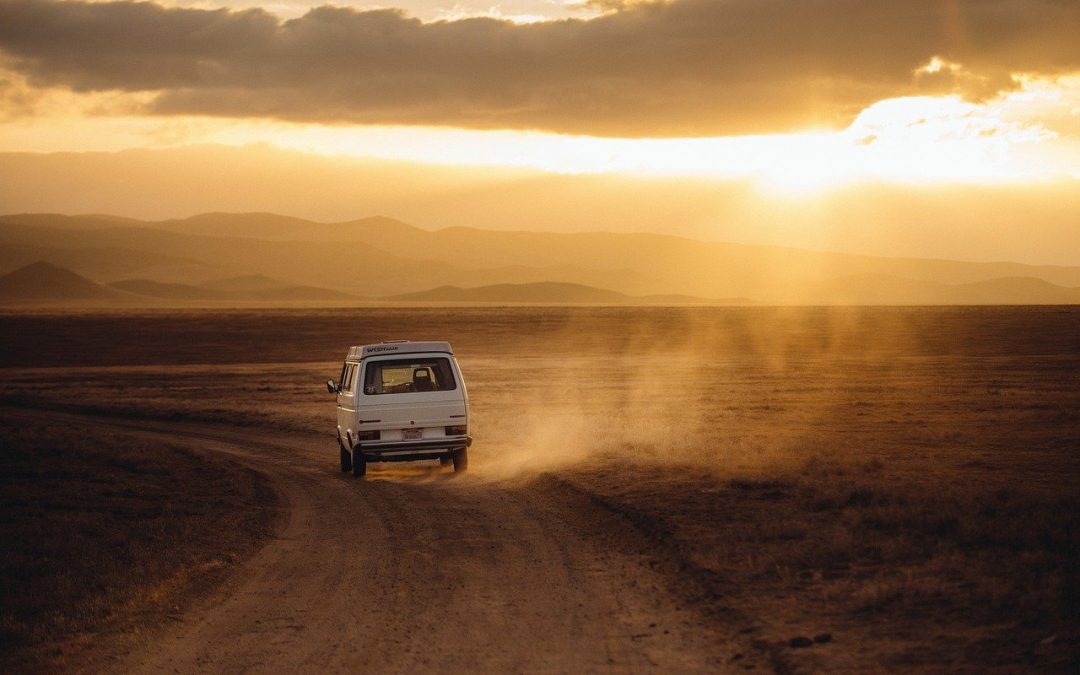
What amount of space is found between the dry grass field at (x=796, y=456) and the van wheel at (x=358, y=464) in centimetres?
189

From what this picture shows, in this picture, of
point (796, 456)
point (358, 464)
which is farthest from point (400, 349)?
point (796, 456)

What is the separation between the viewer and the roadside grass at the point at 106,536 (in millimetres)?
9836

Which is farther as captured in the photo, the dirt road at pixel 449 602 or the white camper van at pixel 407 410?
the white camper van at pixel 407 410

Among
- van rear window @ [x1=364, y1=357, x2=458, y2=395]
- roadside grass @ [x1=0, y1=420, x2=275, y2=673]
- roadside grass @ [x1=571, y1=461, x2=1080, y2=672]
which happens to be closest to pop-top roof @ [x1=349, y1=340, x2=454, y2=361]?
van rear window @ [x1=364, y1=357, x2=458, y2=395]

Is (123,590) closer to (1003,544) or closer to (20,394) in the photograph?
(1003,544)

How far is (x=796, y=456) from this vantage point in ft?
65.9

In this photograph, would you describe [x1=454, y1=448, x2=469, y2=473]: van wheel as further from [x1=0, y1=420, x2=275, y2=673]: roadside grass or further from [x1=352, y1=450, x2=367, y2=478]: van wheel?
[x1=0, y1=420, x2=275, y2=673]: roadside grass

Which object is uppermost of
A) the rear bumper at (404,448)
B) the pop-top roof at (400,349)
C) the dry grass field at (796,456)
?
the pop-top roof at (400,349)

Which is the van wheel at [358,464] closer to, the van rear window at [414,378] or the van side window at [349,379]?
the van rear window at [414,378]

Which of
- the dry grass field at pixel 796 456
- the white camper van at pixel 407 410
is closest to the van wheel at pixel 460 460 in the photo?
the white camper van at pixel 407 410

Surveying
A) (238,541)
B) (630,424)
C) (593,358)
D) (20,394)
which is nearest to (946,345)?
(593,358)

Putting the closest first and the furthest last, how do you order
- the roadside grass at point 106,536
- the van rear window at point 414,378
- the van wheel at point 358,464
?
the roadside grass at point 106,536 → the van wheel at point 358,464 → the van rear window at point 414,378

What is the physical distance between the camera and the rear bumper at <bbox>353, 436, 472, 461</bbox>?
65.6ft

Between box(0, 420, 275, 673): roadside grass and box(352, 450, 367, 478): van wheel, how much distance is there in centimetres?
176
